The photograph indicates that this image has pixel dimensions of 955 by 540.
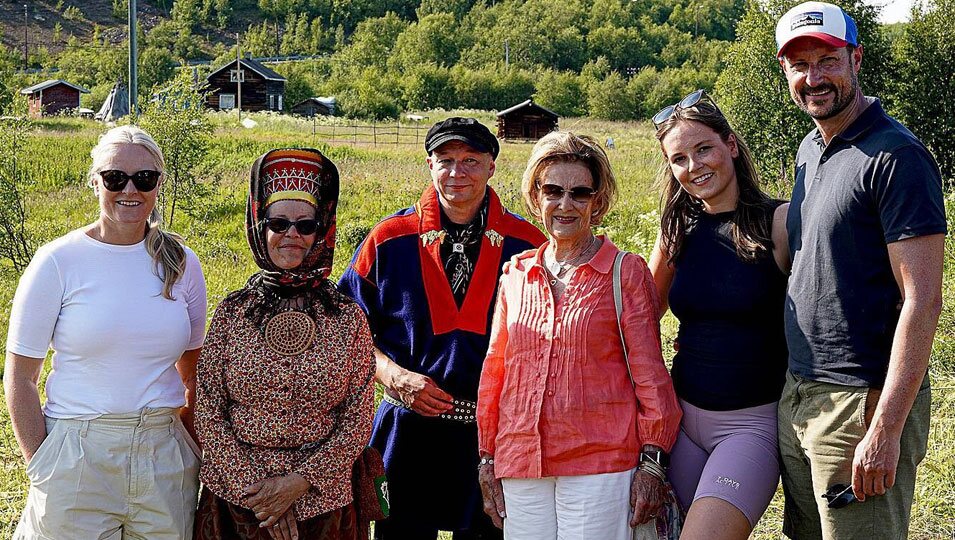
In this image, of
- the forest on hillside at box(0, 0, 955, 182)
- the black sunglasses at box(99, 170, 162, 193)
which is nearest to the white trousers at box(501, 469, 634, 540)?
the black sunglasses at box(99, 170, 162, 193)

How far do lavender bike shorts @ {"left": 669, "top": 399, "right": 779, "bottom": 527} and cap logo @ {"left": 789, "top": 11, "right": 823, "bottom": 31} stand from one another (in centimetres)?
125

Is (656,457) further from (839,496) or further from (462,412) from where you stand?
(462,412)

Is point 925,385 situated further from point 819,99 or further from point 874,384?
point 819,99

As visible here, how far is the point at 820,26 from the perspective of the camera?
281cm

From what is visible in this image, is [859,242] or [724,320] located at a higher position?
[859,242]

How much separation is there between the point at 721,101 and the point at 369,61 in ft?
267

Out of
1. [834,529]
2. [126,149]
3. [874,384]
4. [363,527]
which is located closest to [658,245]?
[874,384]

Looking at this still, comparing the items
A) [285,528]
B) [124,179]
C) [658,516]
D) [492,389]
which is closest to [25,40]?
[124,179]

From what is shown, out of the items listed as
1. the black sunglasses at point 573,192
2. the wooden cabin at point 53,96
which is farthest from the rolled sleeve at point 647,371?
the wooden cabin at point 53,96

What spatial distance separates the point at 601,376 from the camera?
9.70 feet

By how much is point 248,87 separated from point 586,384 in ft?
199

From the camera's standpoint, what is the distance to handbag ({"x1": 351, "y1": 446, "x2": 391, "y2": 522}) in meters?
3.24

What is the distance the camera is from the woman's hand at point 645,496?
113 inches

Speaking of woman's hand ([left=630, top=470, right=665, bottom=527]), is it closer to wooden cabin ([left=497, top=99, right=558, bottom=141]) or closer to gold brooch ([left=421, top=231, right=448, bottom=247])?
gold brooch ([left=421, top=231, right=448, bottom=247])
